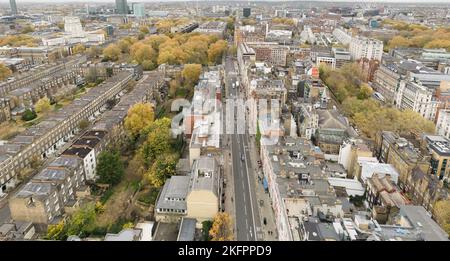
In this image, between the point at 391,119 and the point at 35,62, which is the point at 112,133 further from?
the point at 35,62

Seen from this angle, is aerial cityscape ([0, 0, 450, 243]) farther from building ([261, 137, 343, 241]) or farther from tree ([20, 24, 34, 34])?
tree ([20, 24, 34, 34])

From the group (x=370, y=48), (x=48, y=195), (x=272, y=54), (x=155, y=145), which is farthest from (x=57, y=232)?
(x=370, y=48)

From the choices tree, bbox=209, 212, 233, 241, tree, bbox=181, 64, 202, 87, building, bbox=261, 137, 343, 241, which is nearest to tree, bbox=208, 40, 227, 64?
tree, bbox=181, 64, 202, 87

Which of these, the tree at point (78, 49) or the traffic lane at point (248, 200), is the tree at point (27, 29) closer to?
the tree at point (78, 49)

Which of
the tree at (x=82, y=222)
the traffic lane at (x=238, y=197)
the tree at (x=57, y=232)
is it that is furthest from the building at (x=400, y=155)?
the tree at (x=57, y=232)
